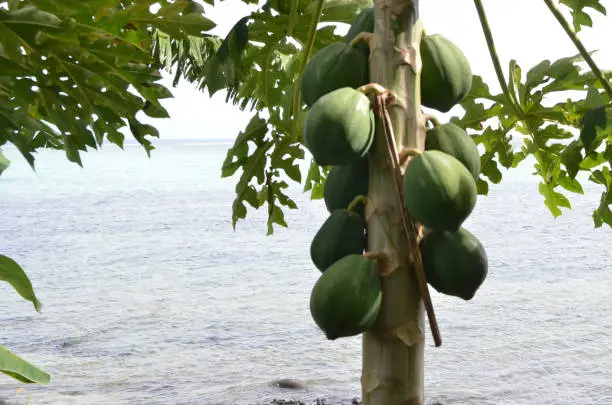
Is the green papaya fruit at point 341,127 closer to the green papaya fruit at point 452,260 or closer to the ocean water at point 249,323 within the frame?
the green papaya fruit at point 452,260

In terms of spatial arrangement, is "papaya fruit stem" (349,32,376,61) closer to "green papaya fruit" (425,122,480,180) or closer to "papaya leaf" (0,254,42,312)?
"green papaya fruit" (425,122,480,180)

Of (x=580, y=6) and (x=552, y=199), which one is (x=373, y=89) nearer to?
(x=580, y=6)

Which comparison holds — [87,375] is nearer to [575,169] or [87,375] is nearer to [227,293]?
[227,293]

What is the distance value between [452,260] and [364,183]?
0.55 feet

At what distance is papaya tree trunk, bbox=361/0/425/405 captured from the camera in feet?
2.83

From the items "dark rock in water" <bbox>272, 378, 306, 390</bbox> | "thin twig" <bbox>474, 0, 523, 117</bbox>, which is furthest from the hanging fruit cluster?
"dark rock in water" <bbox>272, 378, 306, 390</bbox>

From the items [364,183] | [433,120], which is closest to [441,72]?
[433,120]

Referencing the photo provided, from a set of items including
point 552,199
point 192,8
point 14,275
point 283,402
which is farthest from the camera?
point 283,402

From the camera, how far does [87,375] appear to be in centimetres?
684

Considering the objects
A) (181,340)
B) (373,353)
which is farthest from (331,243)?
(181,340)

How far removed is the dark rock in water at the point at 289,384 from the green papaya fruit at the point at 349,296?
5.49 meters

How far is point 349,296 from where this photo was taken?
0.87 m

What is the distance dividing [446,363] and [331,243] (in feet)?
20.7

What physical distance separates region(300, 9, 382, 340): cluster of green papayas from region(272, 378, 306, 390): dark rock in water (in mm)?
5390
